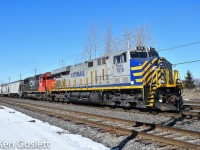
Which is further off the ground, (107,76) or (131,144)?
(107,76)

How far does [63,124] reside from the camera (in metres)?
12.8

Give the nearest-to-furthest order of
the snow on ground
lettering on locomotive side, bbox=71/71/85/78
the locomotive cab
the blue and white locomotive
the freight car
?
1. the snow on ground
2. the locomotive cab
3. the blue and white locomotive
4. lettering on locomotive side, bbox=71/71/85/78
5. the freight car

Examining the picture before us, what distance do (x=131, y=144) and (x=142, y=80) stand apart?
821 centimetres

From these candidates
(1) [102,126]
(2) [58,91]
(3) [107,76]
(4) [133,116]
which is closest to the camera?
(1) [102,126]

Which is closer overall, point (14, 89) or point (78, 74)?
point (78, 74)

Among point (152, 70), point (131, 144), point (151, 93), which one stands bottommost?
point (131, 144)

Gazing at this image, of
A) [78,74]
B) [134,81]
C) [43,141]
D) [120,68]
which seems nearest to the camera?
[43,141]

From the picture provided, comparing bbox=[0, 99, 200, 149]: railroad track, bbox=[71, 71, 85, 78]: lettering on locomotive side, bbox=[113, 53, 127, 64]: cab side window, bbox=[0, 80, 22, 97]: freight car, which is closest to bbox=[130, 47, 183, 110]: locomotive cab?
bbox=[113, 53, 127, 64]: cab side window

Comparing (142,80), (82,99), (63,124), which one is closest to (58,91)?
(82,99)

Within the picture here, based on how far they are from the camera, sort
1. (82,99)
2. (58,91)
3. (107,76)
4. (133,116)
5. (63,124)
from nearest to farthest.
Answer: (63,124), (133,116), (107,76), (82,99), (58,91)

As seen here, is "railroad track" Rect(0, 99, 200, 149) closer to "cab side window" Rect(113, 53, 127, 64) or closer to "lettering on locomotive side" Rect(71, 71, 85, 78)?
"cab side window" Rect(113, 53, 127, 64)

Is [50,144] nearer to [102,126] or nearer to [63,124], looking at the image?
[102,126]

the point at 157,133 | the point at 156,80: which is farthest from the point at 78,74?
the point at 157,133

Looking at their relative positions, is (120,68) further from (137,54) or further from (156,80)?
(156,80)
